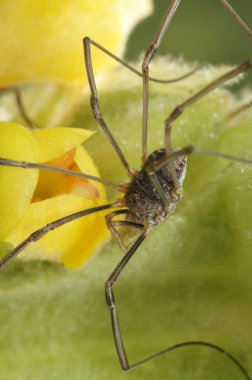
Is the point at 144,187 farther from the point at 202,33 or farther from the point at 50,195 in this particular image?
the point at 202,33

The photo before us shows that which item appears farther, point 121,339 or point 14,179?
point 121,339

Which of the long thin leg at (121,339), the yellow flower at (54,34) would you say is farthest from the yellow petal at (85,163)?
the yellow flower at (54,34)

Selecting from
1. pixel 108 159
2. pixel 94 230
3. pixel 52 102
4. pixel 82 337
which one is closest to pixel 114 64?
pixel 52 102

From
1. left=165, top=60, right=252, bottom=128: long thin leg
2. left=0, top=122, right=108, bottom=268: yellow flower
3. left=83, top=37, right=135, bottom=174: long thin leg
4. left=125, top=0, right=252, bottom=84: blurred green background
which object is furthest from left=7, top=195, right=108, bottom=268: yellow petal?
left=125, top=0, right=252, bottom=84: blurred green background

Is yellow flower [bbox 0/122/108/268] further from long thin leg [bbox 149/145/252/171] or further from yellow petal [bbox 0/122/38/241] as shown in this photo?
long thin leg [bbox 149/145/252/171]

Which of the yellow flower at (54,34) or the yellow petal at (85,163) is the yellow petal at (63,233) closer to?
the yellow petal at (85,163)

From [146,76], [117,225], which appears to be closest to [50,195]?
[117,225]
